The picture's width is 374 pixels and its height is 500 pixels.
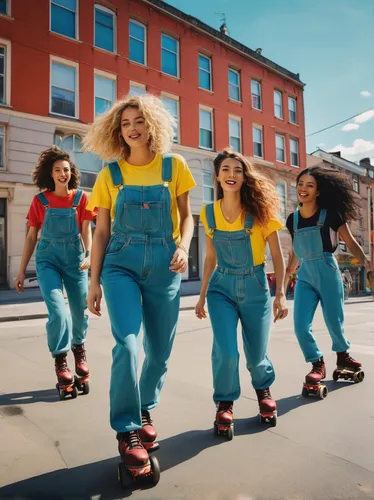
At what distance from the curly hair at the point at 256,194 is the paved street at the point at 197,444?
1.38 metres

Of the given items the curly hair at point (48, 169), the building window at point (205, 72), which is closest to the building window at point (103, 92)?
the building window at point (205, 72)

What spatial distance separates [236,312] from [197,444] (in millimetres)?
824

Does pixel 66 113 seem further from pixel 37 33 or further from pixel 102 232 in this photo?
pixel 102 232

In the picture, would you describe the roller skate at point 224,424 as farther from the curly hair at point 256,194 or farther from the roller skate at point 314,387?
the curly hair at point 256,194

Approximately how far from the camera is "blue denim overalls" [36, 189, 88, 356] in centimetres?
338

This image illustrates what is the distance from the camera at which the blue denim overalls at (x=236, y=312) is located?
2.62 meters

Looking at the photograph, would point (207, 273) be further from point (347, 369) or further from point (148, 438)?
point (347, 369)

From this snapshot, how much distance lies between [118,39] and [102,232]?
1806cm

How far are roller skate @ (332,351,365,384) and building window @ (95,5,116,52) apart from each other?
56.5 feet

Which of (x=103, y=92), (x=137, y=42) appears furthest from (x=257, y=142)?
(x=103, y=92)

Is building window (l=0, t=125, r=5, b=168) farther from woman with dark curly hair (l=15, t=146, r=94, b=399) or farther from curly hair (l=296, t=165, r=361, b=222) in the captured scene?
curly hair (l=296, t=165, r=361, b=222)

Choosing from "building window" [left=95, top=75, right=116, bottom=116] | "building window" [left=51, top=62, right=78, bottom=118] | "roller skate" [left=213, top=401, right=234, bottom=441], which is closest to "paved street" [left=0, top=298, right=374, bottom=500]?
"roller skate" [left=213, top=401, right=234, bottom=441]

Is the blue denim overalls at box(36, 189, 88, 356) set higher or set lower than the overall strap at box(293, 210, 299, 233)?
lower

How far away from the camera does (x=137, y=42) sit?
1870cm
